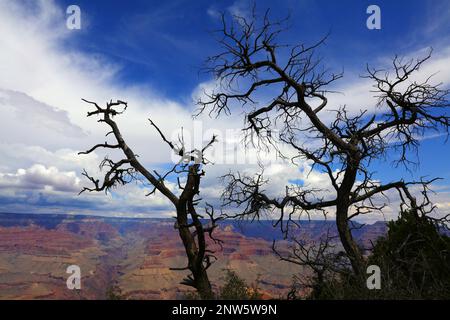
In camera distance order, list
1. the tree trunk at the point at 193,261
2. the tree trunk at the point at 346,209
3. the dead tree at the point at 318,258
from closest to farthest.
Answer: the tree trunk at the point at 193,261 < the dead tree at the point at 318,258 < the tree trunk at the point at 346,209

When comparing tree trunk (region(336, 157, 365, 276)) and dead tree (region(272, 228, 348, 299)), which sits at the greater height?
tree trunk (region(336, 157, 365, 276))

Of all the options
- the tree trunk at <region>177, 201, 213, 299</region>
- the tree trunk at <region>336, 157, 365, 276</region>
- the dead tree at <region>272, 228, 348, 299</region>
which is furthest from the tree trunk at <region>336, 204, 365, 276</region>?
the tree trunk at <region>177, 201, 213, 299</region>

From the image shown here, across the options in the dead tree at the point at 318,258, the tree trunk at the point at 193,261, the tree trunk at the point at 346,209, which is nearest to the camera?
the tree trunk at the point at 193,261

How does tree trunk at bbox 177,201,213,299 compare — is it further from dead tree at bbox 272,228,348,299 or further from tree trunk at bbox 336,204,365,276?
tree trunk at bbox 336,204,365,276

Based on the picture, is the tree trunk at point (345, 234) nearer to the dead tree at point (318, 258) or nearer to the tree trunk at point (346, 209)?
the tree trunk at point (346, 209)

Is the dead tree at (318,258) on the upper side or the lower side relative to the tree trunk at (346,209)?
lower

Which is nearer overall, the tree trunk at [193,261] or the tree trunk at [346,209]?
the tree trunk at [193,261]

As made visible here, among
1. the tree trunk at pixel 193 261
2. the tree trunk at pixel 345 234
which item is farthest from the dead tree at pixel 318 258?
the tree trunk at pixel 193 261

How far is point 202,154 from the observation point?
33.0ft

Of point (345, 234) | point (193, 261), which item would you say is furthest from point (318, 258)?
point (193, 261)

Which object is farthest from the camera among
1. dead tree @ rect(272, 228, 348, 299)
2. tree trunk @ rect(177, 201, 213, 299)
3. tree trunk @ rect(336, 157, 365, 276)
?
tree trunk @ rect(336, 157, 365, 276)

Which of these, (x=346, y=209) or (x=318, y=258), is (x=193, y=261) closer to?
(x=318, y=258)
